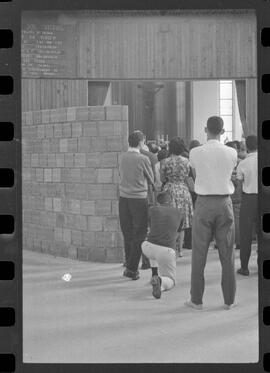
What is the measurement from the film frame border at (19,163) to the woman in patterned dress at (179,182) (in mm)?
2384

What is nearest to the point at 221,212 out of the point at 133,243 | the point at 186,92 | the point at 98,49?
the point at 133,243

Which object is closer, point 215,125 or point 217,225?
point 215,125

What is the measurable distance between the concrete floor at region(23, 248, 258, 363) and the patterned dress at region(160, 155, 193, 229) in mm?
1818

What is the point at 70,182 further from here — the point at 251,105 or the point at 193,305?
the point at 251,105

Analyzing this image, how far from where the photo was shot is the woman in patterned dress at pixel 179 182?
186 inches

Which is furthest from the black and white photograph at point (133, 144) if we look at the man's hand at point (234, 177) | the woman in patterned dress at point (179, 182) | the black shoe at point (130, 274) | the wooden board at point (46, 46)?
the woman in patterned dress at point (179, 182)

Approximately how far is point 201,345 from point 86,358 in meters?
0.49

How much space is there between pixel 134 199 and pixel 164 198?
1.83 ft

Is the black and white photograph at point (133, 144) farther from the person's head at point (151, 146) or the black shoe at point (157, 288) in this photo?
the person's head at point (151, 146)

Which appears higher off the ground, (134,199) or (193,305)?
(134,199)

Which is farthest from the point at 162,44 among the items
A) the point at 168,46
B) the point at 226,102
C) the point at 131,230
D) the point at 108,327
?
the point at 131,230

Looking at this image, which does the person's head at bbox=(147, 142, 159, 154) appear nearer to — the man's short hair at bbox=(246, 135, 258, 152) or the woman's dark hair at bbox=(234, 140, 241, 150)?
the woman's dark hair at bbox=(234, 140, 241, 150)

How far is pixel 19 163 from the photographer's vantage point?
6.57ft
